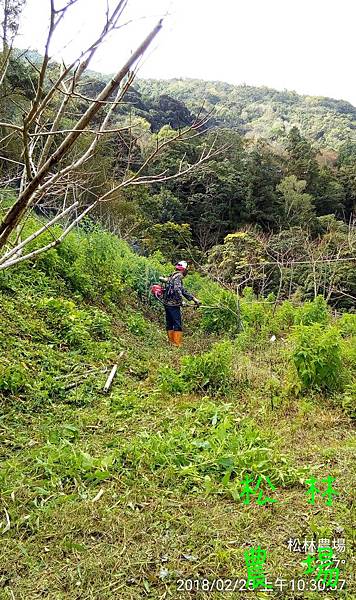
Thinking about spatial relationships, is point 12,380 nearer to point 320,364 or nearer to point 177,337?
point 320,364

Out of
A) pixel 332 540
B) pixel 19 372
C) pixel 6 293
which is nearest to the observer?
pixel 332 540

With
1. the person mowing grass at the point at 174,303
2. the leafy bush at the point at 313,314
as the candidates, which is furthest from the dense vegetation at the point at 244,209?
the person mowing grass at the point at 174,303

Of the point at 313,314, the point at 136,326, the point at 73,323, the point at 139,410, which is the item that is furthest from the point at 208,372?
the point at 313,314

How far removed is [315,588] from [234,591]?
16.8 inches

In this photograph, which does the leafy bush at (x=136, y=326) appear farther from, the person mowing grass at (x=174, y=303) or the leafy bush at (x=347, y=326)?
the leafy bush at (x=347, y=326)

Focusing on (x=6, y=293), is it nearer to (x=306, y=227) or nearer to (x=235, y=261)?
(x=235, y=261)

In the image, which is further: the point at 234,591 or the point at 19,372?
the point at 19,372

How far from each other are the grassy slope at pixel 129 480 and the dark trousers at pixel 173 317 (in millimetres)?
2291

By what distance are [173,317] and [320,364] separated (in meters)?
3.30

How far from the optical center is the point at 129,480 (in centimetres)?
308

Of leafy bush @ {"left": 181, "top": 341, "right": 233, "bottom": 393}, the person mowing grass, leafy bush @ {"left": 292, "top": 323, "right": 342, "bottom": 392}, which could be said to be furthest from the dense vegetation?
leafy bush @ {"left": 181, "top": 341, "right": 233, "bottom": 393}

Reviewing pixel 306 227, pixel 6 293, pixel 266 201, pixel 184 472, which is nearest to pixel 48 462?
pixel 184 472

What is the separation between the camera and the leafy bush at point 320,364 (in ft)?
16.8

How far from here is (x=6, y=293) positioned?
19.9ft
